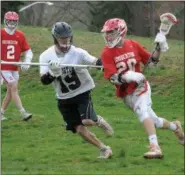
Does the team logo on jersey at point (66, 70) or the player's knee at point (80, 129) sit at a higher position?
the team logo on jersey at point (66, 70)

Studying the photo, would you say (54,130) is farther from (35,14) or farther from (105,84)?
(35,14)

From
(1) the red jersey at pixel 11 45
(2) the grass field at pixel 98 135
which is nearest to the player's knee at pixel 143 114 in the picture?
(2) the grass field at pixel 98 135

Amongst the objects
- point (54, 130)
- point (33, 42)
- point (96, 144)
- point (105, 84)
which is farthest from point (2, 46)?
point (33, 42)

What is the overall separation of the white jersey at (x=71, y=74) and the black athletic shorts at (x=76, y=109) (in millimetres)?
69

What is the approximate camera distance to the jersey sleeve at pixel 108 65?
9609mm

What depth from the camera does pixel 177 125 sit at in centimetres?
1002

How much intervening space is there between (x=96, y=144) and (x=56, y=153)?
2.27 feet

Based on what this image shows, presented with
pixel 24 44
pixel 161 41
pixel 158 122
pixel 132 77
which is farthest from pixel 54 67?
pixel 24 44

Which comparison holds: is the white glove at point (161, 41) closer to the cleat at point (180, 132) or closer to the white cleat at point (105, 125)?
the cleat at point (180, 132)

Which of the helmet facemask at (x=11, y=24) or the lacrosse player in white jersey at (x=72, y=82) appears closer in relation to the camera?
the lacrosse player in white jersey at (x=72, y=82)

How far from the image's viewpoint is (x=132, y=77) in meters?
9.40

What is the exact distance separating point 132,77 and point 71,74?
1.14 meters

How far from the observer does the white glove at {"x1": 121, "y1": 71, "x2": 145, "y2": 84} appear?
9405 millimetres

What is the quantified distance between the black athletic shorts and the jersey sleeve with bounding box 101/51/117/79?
698 mm
